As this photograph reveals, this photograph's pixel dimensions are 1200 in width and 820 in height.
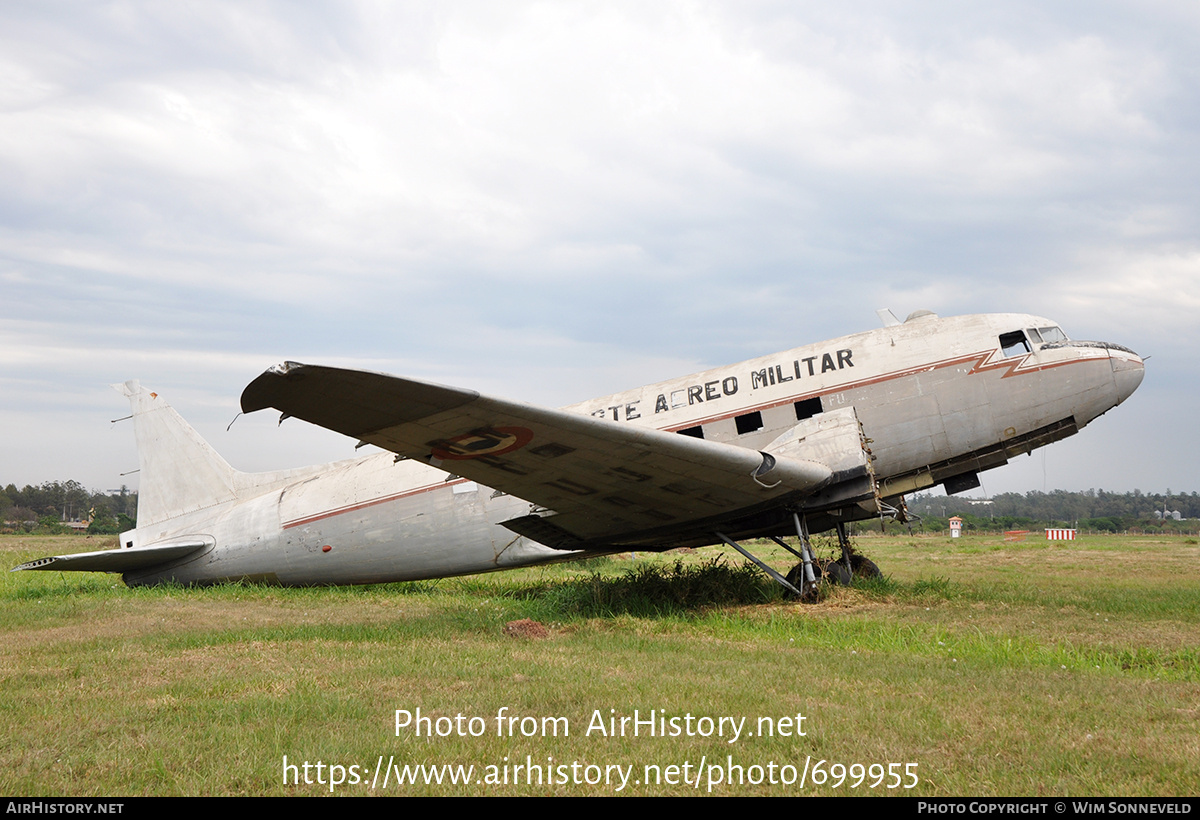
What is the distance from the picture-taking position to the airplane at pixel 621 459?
8.73 metres

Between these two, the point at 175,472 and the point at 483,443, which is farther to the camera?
the point at 175,472

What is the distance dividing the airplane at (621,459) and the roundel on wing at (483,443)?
1.1 inches

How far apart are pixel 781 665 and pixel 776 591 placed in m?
5.37

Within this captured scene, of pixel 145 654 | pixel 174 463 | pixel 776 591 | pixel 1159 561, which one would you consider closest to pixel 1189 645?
pixel 776 591

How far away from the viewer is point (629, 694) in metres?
6.09

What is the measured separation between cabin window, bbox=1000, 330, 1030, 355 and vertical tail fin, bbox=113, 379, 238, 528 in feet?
49.4

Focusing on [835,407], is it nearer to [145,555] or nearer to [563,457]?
[563,457]

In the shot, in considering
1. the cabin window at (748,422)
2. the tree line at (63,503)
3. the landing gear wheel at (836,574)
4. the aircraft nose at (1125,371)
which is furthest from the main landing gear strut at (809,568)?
the tree line at (63,503)

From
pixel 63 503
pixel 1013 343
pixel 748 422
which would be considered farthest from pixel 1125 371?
pixel 63 503

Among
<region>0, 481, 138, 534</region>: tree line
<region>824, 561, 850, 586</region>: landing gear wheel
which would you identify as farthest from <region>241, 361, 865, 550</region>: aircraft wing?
<region>0, 481, 138, 534</region>: tree line

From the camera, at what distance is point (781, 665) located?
7.31 meters

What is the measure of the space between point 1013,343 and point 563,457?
7.61m

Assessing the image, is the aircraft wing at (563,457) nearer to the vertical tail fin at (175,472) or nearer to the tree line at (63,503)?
the vertical tail fin at (175,472)
